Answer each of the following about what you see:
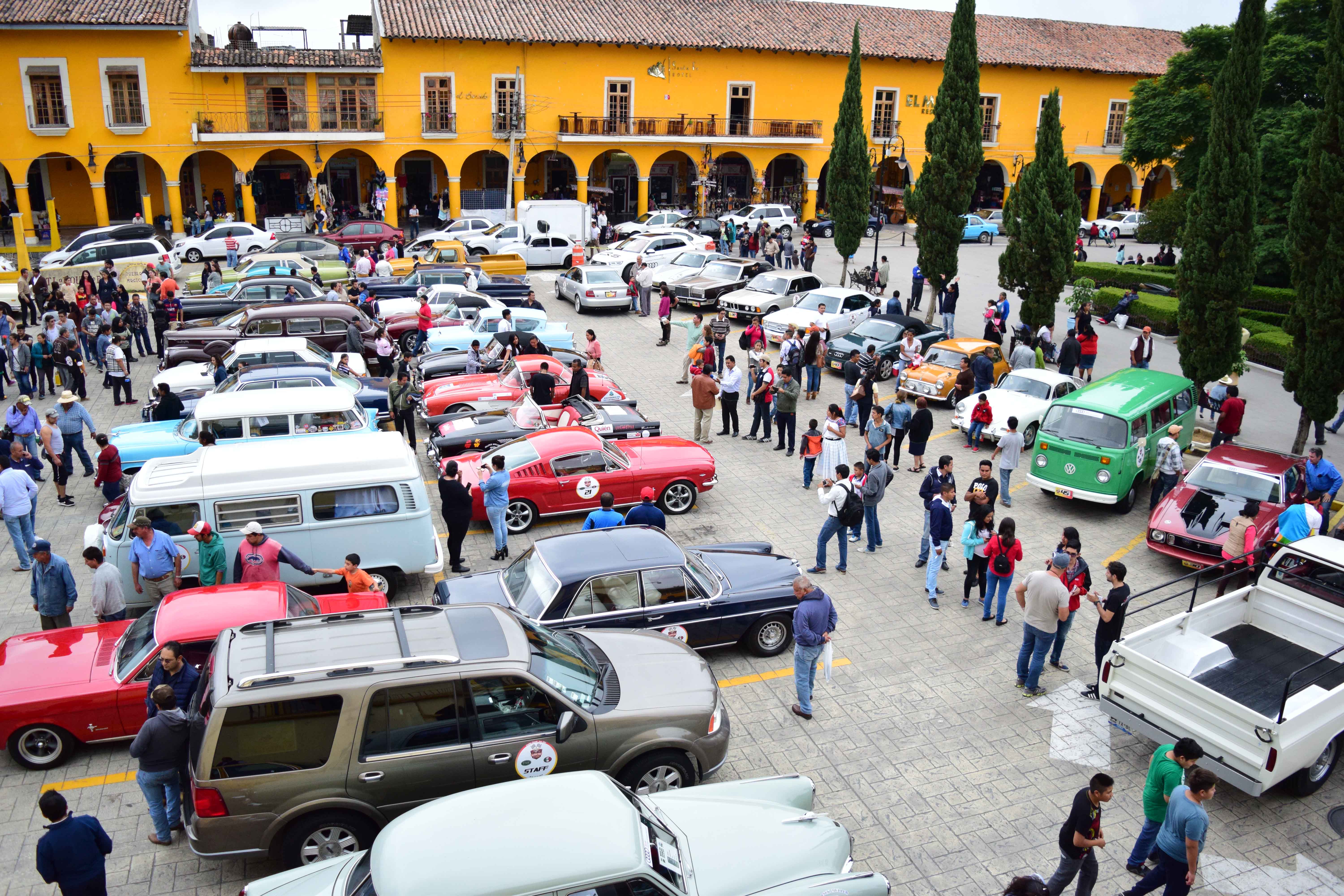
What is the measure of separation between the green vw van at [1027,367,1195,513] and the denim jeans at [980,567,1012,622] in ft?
14.2

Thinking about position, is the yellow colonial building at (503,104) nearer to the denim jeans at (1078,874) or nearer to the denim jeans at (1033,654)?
the denim jeans at (1033,654)

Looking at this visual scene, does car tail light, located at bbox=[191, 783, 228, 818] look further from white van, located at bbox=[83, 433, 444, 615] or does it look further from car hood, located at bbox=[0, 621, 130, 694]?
Answer: white van, located at bbox=[83, 433, 444, 615]

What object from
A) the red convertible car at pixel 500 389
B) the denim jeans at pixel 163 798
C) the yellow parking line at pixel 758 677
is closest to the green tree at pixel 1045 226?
the red convertible car at pixel 500 389

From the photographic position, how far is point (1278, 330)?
87.0 ft

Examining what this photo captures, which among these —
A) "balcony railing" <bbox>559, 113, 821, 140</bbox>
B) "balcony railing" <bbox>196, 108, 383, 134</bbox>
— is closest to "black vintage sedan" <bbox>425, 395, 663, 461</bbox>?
"balcony railing" <bbox>196, 108, 383, 134</bbox>

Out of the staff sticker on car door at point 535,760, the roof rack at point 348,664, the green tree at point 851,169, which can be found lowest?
the staff sticker on car door at point 535,760

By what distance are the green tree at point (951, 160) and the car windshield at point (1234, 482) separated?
13541 mm

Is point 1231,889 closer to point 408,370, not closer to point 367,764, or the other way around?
point 367,764

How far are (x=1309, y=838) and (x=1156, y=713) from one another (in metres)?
1.49

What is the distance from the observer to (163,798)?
7.49 meters

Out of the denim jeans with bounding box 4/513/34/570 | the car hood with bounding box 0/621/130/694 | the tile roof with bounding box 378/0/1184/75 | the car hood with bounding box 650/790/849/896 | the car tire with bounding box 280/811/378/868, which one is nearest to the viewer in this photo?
the car hood with bounding box 650/790/849/896

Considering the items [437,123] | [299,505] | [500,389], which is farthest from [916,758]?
[437,123]

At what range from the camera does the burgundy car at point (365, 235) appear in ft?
115

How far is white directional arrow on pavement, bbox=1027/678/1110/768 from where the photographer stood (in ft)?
30.1
